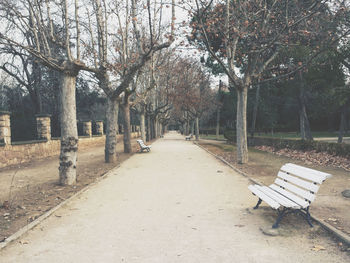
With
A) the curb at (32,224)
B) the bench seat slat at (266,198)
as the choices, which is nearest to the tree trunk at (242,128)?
the bench seat slat at (266,198)

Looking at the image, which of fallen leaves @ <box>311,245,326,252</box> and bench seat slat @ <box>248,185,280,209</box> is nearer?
fallen leaves @ <box>311,245,326,252</box>

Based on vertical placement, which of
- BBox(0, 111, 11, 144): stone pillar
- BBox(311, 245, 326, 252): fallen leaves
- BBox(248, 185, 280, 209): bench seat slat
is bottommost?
BBox(311, 245, 326, 252): fallen leaves

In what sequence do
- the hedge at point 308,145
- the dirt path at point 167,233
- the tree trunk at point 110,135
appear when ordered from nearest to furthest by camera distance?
the dirt path at point 167,233
the hedge at point 308,145
the tree trunk at point 110,135

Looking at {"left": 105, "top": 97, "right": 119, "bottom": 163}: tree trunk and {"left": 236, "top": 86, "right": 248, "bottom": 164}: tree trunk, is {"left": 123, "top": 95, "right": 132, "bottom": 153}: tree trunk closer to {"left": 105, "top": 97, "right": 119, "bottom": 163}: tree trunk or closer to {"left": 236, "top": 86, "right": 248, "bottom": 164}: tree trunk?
{"left": 105, "top": 97, "right": 119, "bottom": 163}: tree trunk

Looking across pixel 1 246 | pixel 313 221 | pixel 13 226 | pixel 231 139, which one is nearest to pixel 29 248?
pixel 1 246

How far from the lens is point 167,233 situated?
4.35m

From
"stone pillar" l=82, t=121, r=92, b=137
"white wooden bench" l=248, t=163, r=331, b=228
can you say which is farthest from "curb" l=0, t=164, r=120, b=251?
"stone pillar" l=82, t=121, r=92, b=137

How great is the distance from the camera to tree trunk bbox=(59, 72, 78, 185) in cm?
802

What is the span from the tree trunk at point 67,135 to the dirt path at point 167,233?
57.0 inches

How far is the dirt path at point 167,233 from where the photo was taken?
358cm

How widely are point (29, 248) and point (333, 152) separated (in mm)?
13251

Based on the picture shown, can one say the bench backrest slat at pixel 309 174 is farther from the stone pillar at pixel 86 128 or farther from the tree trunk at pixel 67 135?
the stone pillar at pixel 86 128

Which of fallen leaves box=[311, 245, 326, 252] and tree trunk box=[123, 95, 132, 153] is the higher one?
tree trunk box=[123, 95, 132, 153]

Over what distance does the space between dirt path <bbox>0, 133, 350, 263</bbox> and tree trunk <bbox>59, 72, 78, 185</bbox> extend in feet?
4.75
